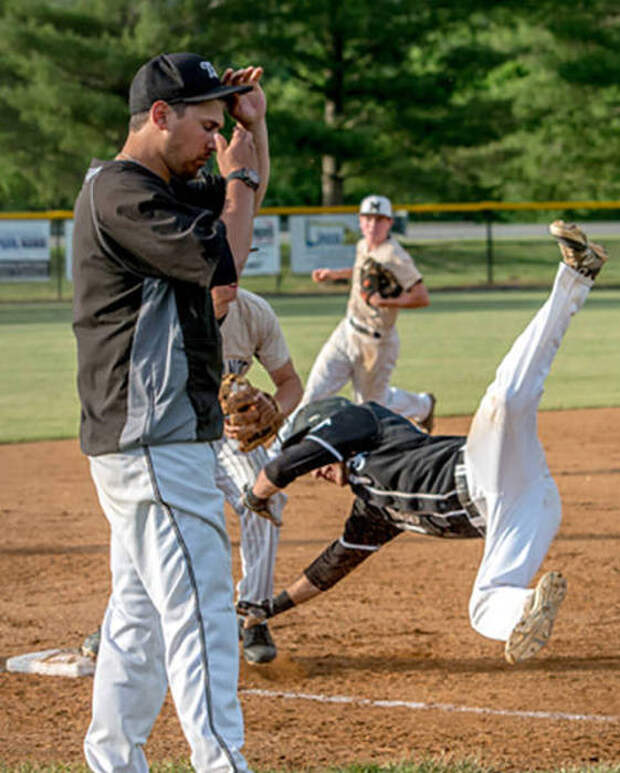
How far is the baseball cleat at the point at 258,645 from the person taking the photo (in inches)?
208

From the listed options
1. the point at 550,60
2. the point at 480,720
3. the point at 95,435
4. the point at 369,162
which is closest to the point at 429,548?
the point at 480,720

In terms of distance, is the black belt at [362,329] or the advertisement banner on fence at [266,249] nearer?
the black belt at [362,329]

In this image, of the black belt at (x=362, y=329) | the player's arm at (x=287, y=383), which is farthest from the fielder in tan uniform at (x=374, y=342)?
the player's arm at (x=287, y=383)

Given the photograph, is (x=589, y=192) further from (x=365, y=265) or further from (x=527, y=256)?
(x=365, y=265)

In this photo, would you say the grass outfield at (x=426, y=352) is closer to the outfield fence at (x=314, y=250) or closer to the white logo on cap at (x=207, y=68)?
the outfield fence at (x=314, y=250)

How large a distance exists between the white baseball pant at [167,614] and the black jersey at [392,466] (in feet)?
4.35

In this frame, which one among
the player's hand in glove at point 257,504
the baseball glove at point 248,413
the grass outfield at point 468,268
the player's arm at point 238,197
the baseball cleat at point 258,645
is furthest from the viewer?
the grass outfield at point 468,268

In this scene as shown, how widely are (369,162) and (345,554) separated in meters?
31.2

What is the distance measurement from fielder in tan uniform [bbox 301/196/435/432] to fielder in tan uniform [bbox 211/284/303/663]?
4.06 meters

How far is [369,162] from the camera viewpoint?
35562 millimetres

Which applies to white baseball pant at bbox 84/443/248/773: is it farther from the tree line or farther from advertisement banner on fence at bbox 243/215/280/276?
the tree line

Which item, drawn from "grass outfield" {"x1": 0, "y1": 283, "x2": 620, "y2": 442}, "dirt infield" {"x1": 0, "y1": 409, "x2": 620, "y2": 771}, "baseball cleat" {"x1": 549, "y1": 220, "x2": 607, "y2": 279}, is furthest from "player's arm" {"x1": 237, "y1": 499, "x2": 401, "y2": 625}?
"grass outfield" {"x1": 0, "y1": 283, "x2": 620, "y2": 442}

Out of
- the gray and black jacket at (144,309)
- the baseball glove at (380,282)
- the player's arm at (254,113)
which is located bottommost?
the baseball glove at (380,282)

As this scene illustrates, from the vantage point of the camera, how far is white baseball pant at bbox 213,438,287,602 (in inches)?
211
